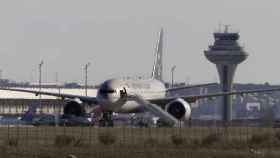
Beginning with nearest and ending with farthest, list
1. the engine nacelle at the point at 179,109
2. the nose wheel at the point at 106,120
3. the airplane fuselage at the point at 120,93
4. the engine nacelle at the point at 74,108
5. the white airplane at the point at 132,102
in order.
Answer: the nose wheel at the point at 106,120 < the airplane fuselage at the point at 120,93 < the white airplane at the point at 132,102 < the engine nacelle at the point at 179,109 < the engine nacelle at the point at 74,108

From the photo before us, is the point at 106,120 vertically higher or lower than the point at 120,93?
lower

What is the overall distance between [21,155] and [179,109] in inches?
2076

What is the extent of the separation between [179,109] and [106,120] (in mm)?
7104

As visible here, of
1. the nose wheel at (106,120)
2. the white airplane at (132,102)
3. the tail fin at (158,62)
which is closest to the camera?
the nose wheel at (106,120)

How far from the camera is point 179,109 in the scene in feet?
361

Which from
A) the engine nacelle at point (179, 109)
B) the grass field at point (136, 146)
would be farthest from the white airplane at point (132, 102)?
the grass field at point (136, 146)

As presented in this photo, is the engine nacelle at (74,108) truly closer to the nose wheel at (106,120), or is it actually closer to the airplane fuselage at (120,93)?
the nose wheel at (106,120)

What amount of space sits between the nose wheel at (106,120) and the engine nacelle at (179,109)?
18.6ft

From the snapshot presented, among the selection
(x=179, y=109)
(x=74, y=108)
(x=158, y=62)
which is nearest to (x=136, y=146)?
(x=179, y=109)

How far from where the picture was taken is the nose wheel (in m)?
108

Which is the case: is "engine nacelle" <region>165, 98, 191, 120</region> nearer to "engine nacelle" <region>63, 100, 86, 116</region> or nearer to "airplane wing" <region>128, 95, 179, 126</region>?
"airplane wing" <region>128, 95, 179, 126</region>

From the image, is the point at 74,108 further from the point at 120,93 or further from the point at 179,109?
the point at 179,109

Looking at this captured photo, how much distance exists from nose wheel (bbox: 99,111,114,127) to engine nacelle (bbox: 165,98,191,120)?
18.6 ft

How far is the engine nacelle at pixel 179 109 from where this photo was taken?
360 ft
